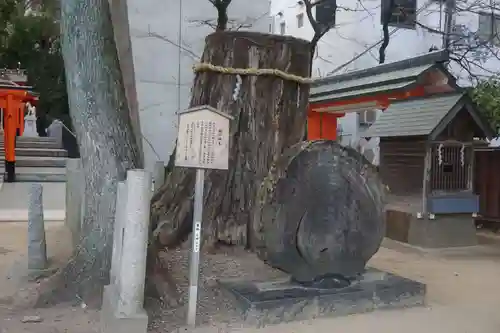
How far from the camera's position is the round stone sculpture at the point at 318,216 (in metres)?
5.28

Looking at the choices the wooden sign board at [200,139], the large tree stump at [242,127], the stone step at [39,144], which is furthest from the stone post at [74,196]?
the stone step at [39,144]

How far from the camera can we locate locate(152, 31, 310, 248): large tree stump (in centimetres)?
670

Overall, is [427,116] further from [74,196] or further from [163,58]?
[163,58]

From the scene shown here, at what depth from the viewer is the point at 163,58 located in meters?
18.9

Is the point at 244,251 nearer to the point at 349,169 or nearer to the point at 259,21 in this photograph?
the point at 349,169

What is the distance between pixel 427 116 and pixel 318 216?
16.1 ft

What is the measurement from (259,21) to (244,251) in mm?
15153

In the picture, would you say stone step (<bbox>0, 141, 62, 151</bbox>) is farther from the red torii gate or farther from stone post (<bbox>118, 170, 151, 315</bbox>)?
stone post (<bbox>118, 170, 151, 315</bbox>)

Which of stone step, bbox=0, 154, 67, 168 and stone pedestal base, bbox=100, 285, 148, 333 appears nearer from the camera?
stone pedestal base, bbox=100, 285, 148, 333

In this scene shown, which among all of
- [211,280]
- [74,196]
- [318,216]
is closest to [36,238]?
[74,196]

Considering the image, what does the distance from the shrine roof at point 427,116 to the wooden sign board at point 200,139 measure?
17.0 feet

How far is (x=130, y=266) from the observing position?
4543 mm

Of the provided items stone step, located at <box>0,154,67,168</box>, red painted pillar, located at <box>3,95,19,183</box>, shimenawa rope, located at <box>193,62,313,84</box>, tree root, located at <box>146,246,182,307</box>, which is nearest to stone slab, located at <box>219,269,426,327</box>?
tree root, located at <box>146,246,182,307</box>

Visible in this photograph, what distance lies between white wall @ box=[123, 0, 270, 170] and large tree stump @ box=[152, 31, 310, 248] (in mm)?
11690
